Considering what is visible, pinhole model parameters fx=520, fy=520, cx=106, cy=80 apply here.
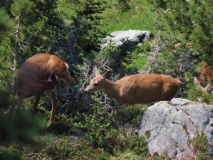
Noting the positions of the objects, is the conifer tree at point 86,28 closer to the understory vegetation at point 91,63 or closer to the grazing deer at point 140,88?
the understory vegetation at point 91,63

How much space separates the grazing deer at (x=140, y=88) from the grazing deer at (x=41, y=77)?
4.45 feet

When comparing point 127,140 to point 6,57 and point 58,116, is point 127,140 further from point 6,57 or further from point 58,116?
point 6,57

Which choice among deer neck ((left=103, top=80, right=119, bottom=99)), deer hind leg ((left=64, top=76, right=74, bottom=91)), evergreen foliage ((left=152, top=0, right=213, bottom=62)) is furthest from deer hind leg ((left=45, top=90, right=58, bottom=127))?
evergreen foliage ((left=152, top=0, right=213, bottom=62))

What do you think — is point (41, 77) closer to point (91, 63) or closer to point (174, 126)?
point (91, 63)

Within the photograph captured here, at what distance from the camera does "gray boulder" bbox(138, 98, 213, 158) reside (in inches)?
378

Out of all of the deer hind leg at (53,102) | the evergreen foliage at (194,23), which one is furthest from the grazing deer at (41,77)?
the evergreen foliage at (194,23)

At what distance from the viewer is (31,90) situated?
10.4 meters

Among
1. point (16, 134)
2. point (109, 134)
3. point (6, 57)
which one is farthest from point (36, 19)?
point (16, 134)

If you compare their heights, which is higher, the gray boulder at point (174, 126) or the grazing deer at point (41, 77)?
the grazing deer at point (41, 77)

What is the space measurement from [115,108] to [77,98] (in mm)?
879

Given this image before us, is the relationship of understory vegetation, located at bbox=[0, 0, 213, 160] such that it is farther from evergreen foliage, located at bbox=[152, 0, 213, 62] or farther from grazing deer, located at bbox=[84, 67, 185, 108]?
grazing deer, located at bbox=[84, 67, 185, 108]

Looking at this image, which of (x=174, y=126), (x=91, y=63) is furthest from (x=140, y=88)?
(x=174, y=126)

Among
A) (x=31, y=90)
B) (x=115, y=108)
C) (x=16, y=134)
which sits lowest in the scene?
(x=115, y=108)

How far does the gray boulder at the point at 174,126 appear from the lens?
31.5 ft
